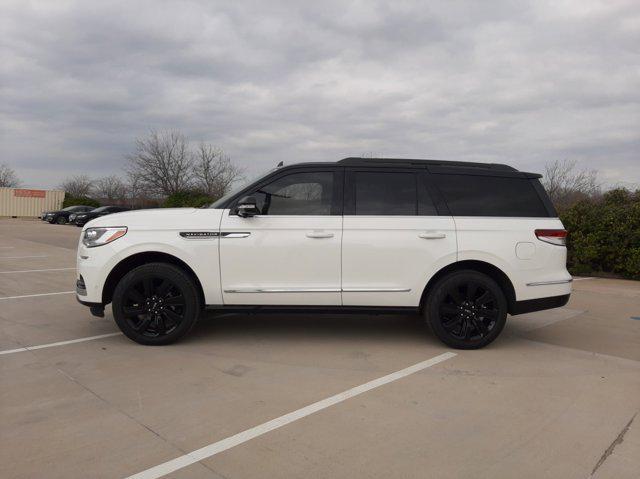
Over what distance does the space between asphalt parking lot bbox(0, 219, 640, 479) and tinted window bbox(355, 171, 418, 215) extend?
1.41 m

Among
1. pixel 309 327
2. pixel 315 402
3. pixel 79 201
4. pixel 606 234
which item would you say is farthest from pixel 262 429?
pixel 79 201

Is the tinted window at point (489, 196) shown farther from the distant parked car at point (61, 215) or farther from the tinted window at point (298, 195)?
the distant parked car at point (61, 215)

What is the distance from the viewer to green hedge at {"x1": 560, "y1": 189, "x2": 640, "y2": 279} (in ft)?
34.7

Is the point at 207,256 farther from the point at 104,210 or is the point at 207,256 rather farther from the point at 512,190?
the point at 104,210

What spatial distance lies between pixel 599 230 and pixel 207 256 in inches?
374

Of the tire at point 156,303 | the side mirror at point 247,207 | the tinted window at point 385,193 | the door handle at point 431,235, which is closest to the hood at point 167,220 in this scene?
the side mirror at point 247,207

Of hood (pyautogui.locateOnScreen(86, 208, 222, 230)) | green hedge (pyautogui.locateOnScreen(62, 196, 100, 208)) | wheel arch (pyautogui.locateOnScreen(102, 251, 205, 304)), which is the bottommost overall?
wheel arch (pyautogui.locateOnScreen(102, 251, 205, 304))

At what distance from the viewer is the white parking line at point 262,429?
9.14 feet

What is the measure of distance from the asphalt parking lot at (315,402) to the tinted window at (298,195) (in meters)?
1.39

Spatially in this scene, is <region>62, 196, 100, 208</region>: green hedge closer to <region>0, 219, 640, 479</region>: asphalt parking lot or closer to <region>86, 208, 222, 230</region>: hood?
<region>0, 219, 640, 479</region>: asphalt parking lot

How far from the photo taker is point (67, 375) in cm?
423

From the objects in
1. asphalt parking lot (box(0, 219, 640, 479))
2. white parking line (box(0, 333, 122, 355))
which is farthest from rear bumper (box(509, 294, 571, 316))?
white parking line (box(0, 333, 122, 355))

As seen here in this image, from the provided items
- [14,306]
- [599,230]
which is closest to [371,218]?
[14,306]

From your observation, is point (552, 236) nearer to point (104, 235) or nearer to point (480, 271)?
point (480, 271)
